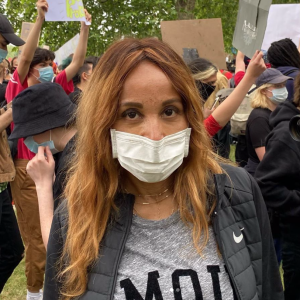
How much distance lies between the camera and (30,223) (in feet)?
13.3

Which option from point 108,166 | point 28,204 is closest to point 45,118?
point 108,166

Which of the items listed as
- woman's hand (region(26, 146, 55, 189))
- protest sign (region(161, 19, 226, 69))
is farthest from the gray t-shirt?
protest sign (region(161, 19, 226, 69))

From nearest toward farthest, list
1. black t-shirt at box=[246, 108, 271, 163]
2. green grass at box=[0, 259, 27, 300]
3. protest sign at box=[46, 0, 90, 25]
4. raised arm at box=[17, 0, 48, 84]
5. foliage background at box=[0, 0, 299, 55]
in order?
black t-shirt at box=[246, 108, 271, 163] < raised arm at box=[17, 0, 48, 84] < green grass at box=[0, 259, 27, 300] < protest sign at box=[46, 0, 90, 25] < foliage background at box=[0, 0, 299, 55]

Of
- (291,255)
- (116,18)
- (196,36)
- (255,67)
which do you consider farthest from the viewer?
(116,18)

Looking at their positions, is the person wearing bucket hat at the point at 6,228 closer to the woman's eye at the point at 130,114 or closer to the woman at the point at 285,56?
the woman's eye at the point at 130,114

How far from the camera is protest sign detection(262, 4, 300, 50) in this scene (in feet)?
18.4

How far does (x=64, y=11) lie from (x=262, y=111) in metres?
2.26

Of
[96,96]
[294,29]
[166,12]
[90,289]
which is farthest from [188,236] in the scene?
[166,12]

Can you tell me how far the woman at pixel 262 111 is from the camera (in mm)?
3961

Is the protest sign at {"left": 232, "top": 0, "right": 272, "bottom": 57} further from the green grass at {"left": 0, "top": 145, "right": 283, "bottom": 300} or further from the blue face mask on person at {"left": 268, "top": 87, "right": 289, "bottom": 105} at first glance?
the green grass at {"left": 0, "top": 145, "right": 283, "bottom": 300}

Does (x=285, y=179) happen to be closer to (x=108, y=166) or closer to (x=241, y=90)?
(x=241, y=90)

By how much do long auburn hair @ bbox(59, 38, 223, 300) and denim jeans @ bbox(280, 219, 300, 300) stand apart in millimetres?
1565

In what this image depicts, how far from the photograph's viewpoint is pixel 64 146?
110 inches

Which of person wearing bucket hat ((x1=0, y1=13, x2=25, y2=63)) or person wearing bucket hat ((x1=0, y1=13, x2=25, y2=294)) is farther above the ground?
person wearing bucket hat ((x1=0, y1=13, x2=25, y2=63))
